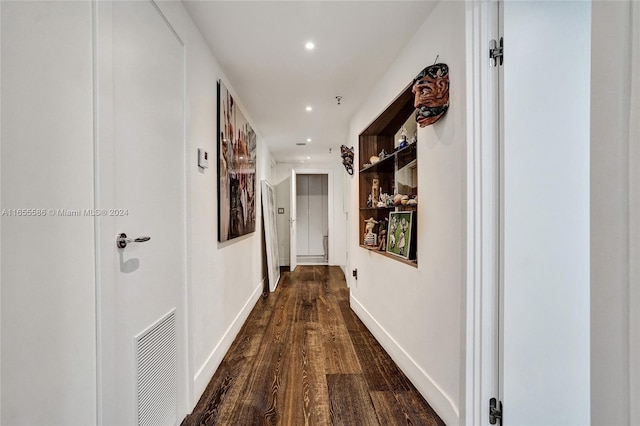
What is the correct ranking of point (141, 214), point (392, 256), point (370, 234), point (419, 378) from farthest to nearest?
point (370, 234) < point (392, 256) < point (419, 378) < point (141, 214)

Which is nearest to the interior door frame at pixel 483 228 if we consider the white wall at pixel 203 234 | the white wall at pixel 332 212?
the white wall at pixel 203 234

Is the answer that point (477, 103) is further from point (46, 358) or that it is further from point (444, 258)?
point (46, 358)

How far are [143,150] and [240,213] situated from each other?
1701mm

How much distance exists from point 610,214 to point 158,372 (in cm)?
170

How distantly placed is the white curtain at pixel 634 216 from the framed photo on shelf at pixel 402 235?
5.33 ft

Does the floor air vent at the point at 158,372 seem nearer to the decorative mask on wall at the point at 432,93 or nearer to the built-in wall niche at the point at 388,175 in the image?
the built-in wall niche at the point at 388,175

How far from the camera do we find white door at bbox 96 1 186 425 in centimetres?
102

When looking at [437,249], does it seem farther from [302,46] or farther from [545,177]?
[302,46]

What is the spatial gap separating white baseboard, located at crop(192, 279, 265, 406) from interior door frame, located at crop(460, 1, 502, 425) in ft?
4.90

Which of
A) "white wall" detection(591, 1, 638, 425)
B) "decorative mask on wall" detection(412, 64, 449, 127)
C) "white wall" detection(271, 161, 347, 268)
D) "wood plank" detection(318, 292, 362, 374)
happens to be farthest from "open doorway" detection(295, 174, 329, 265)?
"white wall" detection(591, 1, 638, 425)

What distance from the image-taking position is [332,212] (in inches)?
260

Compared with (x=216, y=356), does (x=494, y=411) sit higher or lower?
higher

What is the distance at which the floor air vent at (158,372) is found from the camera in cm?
124

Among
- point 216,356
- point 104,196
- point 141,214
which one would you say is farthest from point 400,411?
point 104,196
